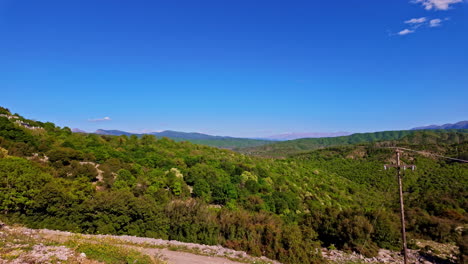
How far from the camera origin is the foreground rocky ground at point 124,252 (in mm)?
8922

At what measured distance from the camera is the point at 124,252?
1034cm

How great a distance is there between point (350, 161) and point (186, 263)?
75732 mm

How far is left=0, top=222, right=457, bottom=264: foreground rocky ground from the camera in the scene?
8922 mm

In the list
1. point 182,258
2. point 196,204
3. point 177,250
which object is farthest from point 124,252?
point 196,204

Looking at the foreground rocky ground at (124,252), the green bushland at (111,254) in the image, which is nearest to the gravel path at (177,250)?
the foreground rocky ground at (124,252)

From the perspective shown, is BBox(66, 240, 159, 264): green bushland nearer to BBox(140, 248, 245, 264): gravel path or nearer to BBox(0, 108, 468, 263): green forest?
BBox(140, 248, 245, 264): gravel path

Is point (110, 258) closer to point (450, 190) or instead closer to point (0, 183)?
A: point (0, 183)

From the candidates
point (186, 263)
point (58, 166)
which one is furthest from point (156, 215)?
point (58, 166)

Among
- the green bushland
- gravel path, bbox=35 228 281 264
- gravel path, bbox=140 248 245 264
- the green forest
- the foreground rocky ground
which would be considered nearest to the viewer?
the foreground rocky ground

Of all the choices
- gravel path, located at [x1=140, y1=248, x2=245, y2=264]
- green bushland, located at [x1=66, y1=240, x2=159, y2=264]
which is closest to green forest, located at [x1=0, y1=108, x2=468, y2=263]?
gravel path, located at [x1=140, y1=248, x2=245, y2=264]

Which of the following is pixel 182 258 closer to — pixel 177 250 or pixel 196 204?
pixel 177 250

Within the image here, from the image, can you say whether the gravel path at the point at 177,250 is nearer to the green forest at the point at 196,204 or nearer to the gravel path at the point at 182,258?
the gravel path at the point at 182,258

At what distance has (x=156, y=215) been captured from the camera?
668 inches

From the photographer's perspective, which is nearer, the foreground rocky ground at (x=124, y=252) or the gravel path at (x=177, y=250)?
the foreground rocky ground at (x=124, y=252)
